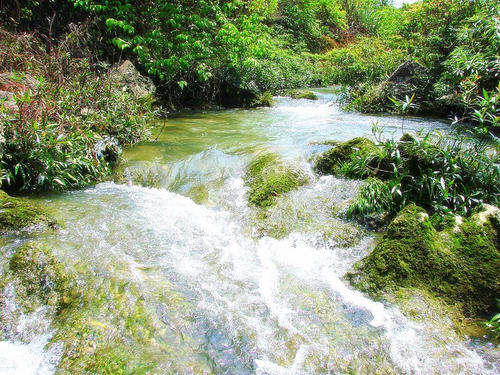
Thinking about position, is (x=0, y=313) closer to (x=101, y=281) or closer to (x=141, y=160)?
(x=101, y=281)

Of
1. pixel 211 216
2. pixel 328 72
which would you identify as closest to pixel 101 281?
pixel 211 216

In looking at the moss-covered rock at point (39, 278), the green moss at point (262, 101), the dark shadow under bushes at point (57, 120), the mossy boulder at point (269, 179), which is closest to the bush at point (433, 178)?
the mossy boulder at point (269, 179)

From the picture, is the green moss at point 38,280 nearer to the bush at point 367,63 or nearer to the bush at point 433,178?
the bush at point 433,178

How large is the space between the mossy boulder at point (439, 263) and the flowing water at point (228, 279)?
32 cm

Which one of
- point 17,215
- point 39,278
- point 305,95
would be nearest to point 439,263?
point 39,278

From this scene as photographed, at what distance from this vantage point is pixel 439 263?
354cm

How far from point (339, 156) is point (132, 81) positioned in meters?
7.27

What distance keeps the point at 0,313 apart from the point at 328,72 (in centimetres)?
2007

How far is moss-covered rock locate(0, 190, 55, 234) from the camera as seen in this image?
400cm

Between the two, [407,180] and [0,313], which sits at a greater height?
[407,180]

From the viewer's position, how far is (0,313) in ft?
9.29

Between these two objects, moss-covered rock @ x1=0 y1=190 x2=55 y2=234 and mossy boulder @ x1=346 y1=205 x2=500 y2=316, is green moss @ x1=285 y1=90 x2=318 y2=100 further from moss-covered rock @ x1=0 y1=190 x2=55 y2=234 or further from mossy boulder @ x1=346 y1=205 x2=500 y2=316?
moss-covered rock @ x1=0 y1=190 x2=55 y2=234

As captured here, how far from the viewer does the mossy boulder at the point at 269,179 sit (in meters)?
5.46

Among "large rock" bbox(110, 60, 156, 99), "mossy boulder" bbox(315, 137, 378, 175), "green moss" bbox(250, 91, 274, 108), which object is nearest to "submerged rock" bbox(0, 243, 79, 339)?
"mossy boulder" bbox(315, 137, 378, 175)
